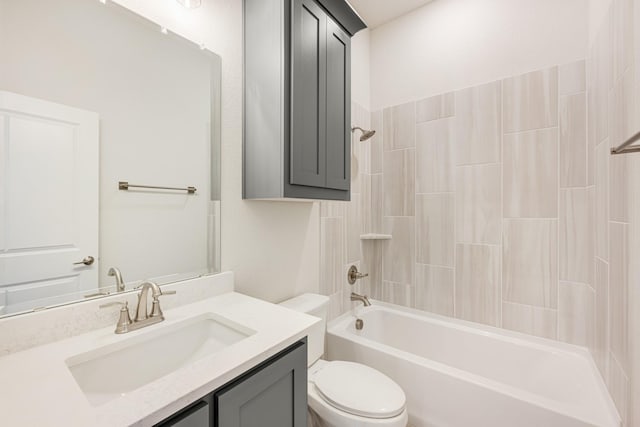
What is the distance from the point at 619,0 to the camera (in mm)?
1109

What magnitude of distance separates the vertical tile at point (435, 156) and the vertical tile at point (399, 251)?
308mm

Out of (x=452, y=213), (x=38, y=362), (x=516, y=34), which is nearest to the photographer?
(x=38, y=362)

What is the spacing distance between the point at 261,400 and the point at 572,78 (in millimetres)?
2245

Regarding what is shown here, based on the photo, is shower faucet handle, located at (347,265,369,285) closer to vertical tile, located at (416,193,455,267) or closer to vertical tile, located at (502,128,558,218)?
vertical tile, located at (416,193,455,267)

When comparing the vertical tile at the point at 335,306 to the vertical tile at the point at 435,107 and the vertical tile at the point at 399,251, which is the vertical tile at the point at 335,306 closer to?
the vertical tile at the point at 399,251

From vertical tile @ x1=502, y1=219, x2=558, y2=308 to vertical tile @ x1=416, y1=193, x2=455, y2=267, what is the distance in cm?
35

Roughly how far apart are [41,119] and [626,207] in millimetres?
2036

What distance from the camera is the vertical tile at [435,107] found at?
2020mm

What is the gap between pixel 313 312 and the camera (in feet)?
5.03

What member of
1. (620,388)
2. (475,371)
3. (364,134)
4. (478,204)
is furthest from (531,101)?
(475,371)

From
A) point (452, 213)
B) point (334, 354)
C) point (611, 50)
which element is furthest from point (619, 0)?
point (334, 354)

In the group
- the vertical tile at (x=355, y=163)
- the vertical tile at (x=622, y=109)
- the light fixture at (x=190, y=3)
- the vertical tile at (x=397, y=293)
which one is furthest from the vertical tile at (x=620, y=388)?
the light fixture at (x=190, y=3)

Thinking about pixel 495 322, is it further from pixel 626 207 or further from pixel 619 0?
pixel 619 0

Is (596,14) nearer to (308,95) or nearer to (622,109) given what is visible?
(622,109)
